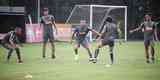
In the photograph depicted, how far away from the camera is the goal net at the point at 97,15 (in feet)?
131

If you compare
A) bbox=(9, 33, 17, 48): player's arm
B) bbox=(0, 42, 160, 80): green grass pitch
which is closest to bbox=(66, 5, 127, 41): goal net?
bbox=(0, 42, 160, 80): green grass pitch

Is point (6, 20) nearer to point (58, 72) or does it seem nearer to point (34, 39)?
point (34, 39)

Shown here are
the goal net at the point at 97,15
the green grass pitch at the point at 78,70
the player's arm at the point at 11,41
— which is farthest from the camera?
the goal net at the point at 97,15

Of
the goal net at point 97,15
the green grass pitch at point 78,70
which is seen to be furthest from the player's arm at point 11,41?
the goal net at point 97,15

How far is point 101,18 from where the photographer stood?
40.3 meters

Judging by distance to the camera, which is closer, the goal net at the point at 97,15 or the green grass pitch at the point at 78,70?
the green grass pitch at the point at 78,70

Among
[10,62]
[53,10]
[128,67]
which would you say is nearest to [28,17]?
[53,10]

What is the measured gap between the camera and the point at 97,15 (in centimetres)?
4072

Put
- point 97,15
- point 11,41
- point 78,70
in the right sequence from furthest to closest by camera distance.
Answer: point 97,15, point 11,41, point 78,70

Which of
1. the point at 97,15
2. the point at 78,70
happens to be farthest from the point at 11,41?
the point at 97,15

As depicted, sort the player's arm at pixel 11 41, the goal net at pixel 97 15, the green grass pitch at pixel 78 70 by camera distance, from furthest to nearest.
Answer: the goal net at pixel 97 15 → the player's arm at pixel 11 41 → the green grass pitch at pixel 78 70

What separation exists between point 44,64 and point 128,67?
319 cm

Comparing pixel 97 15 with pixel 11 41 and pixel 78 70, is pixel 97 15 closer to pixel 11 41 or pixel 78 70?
pixel 11 41

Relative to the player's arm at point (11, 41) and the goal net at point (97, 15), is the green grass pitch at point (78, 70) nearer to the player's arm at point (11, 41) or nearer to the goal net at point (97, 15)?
the player's arm at point (11, 41)
